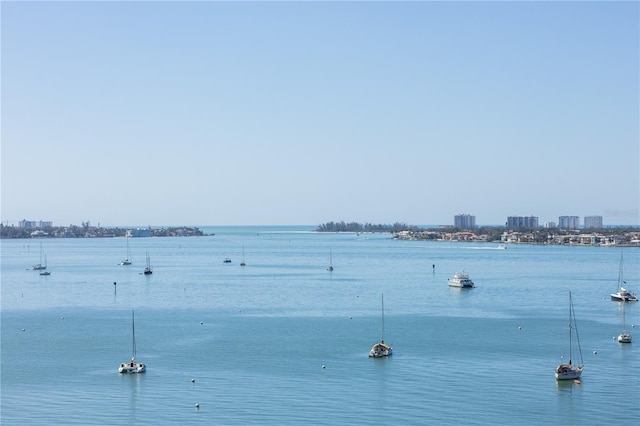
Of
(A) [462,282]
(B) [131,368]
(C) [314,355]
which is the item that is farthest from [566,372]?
(A) [462,282]

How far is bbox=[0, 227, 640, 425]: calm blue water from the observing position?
1144 inches

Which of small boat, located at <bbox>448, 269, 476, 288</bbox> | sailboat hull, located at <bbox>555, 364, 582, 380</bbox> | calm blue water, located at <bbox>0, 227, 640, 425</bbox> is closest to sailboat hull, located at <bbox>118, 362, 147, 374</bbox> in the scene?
calm blue water, located at <bbox>0, 227, 640, 425</bbox>

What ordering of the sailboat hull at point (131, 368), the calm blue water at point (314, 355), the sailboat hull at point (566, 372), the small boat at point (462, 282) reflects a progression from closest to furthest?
the calm blue water at point (314, 355), the sailboat hull at point (566, 372), the sailboat hull at point (131, 368), the small boat at point (462, 282)

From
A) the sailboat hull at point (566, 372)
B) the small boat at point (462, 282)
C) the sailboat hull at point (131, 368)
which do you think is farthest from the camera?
the small boat at point (462, 282)

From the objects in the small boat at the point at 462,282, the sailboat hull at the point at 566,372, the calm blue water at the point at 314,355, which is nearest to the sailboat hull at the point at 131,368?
the calm blue water at the point at 314,355

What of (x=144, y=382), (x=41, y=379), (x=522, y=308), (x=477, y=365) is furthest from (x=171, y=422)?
(x=522, y=308)

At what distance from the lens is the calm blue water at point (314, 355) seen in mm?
29062

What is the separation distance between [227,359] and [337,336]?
27.8 ft

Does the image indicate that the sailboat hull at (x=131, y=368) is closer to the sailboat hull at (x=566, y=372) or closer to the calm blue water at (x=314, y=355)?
the calm blue water at (x=314, y=355)

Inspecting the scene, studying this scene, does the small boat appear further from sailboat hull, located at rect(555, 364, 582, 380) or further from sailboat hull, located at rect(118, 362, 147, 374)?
sailboat hull, located at rect(118, 362, 147, 374)

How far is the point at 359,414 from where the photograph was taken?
94.0ft

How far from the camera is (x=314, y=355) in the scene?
1526 inches

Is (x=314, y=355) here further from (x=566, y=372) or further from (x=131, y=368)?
(x=566, y=372)

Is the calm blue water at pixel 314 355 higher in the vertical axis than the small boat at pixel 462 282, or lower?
lower
